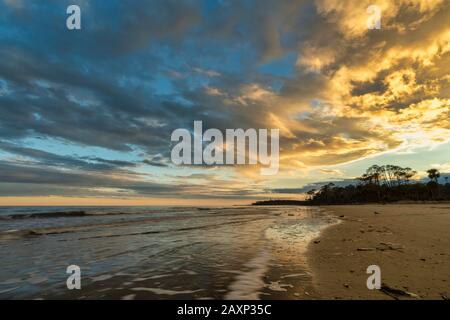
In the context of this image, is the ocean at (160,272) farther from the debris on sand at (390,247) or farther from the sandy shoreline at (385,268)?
the debris on sand at (390,247)

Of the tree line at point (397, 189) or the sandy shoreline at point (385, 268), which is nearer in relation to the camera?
the sandy shoreline at point (385, 268)

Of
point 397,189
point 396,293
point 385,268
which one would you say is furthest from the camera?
point 397,189

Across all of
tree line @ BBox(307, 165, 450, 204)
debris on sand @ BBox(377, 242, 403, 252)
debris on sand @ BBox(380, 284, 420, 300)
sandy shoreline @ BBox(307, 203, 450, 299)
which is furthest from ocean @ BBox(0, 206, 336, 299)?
tree line @ BBox(307, 165, 450, 204)

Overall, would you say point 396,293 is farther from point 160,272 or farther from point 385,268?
point 160,272

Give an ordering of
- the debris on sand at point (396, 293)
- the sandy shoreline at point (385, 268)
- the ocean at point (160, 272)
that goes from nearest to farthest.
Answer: the debris on sand at point (396, 293) < the sandy shoreline at point (385, 268) < the ocean at point (160, 272)

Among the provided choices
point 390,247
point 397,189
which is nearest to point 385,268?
point 390,247

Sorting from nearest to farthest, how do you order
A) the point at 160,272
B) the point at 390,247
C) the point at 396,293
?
the point at 396,293 < the point at 160,272 < the point at 390,247

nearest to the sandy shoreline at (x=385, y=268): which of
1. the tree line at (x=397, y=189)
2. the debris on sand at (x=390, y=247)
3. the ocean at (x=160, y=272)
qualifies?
the debris on sand at (x=390, y=247)

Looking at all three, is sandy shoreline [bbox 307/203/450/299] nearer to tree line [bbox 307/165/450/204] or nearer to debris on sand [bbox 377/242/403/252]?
debris on sand [bbox 377/242/403/252]

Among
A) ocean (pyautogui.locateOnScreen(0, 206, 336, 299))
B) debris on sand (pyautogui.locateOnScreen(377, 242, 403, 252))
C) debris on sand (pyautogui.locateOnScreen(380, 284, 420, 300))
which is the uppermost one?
debris on sand (pyautogui.locateOnScreen(380, 284, 420, 300))

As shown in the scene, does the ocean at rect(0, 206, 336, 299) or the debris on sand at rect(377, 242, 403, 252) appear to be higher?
the debris on sand at rect(377, 242, 403, 252)

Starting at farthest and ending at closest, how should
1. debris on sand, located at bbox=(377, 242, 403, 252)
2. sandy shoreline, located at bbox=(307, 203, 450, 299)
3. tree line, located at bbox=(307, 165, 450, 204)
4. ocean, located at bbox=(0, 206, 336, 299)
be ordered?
tree line, located at bbox=(307, 165, 450, 204) < debris on sand, located at bbox=(377, 242, 403, 252) < ocean, located at bbox=(0, 206, 336, 299) < sandy shoreline, located at bbox=(307, 203, 450, 299)
